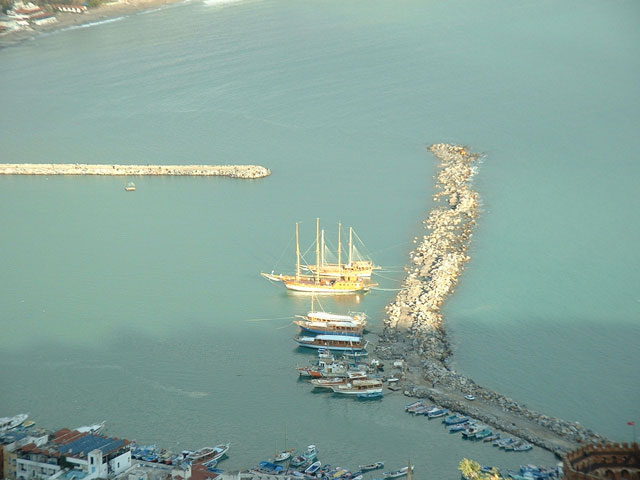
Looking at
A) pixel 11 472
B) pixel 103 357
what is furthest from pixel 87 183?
pixel 11 472

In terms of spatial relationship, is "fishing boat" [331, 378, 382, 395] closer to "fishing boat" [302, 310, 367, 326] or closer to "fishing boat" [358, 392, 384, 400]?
"fishing boat" [358, 392, 384, 400]

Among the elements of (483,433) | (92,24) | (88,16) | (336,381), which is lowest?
(483,433)

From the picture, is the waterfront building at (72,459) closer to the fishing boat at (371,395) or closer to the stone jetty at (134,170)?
the fishing boat at (371,395)

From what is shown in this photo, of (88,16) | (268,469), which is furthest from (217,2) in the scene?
(268,469)

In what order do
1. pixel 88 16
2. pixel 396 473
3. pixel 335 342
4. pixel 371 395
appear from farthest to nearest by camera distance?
pixel 88 16 < pixel 335 342 < pixel 371 395 < pixel 396 473

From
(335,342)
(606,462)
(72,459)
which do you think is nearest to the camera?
(606,462)

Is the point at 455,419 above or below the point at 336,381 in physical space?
below

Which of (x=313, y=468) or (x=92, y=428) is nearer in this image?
(x=313, y=468)

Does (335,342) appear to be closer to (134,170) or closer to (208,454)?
(208,454)
